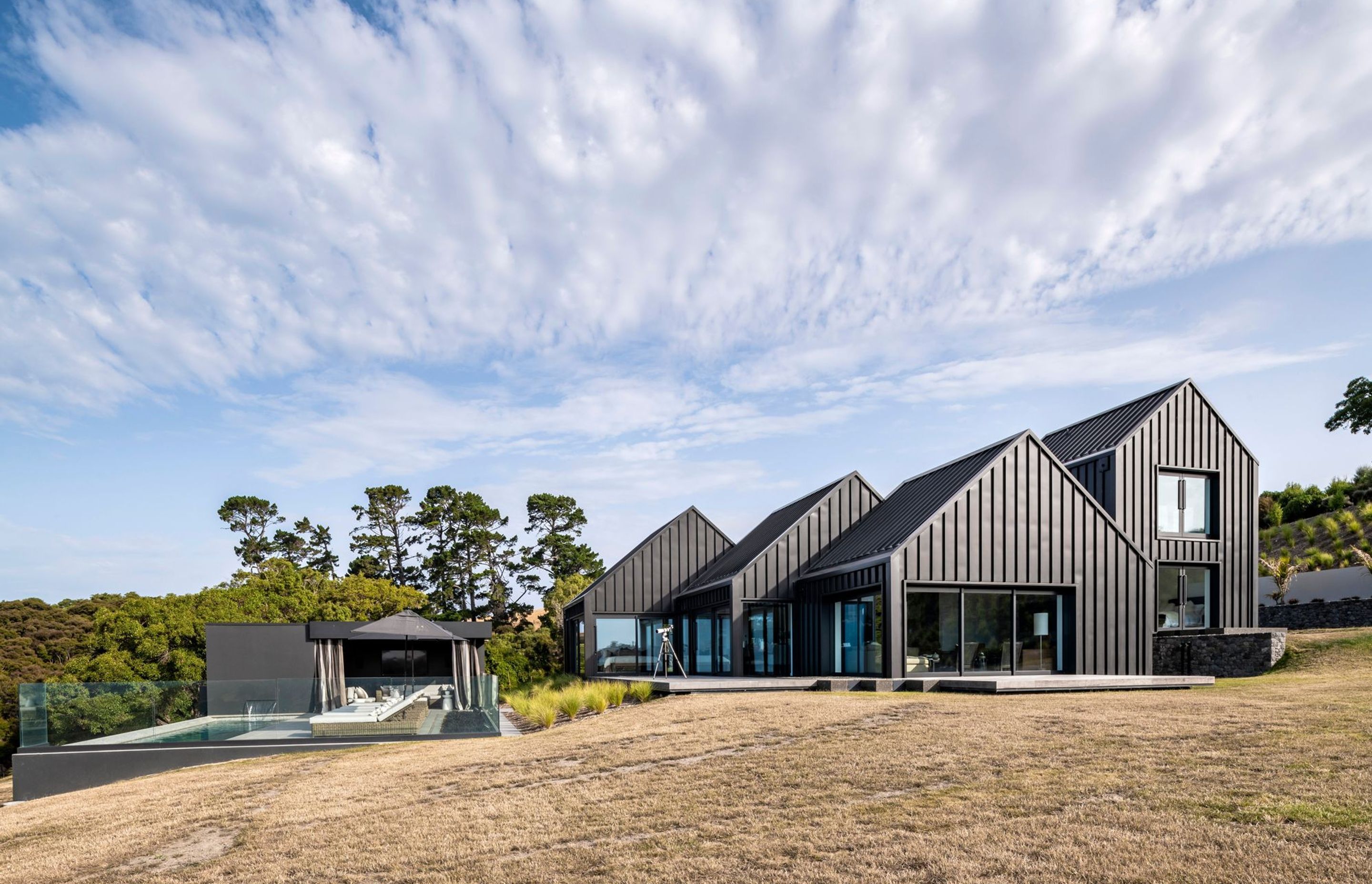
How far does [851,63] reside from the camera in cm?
1342

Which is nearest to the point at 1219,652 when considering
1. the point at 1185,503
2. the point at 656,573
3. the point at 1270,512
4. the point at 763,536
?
the point at 1185,503

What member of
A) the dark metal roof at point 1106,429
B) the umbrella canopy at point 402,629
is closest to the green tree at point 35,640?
the umbrella canopy at point 402,629

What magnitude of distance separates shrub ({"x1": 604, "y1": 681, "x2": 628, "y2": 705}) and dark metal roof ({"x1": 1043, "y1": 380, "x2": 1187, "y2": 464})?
15.2 m

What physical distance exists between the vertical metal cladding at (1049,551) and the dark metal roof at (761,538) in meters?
5.42

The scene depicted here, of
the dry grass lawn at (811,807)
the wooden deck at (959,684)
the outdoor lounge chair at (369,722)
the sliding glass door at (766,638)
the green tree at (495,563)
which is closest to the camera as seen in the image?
the dry grass lawn at (811,807)

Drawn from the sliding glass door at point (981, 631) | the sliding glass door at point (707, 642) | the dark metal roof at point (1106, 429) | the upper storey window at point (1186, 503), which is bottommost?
the sliding glass door at point (707, 642)

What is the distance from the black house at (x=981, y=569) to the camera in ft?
62.7

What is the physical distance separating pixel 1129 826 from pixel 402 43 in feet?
45.4

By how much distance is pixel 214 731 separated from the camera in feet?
55.8

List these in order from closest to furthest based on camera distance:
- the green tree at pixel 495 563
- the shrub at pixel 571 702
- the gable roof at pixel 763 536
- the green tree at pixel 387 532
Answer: the shrub at pixel 571 702, the gable roof at pixel 763 536, the green tree at pixel 495 563, the green tree at pixel 387 532

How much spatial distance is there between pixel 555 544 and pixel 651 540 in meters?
23.7

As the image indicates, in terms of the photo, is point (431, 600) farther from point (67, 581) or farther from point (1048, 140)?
point (1048, 140)

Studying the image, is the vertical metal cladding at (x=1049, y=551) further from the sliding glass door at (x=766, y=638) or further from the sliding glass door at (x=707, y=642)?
the sliding glass door at (x=707, y=642)

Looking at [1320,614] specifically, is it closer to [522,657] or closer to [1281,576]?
[1281,576]
